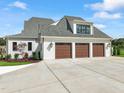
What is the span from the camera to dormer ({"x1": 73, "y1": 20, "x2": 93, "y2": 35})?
883 inches

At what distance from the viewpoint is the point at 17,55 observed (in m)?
20.8

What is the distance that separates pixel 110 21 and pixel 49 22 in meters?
12.0

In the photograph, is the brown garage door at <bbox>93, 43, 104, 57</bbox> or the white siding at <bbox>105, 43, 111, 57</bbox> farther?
the white siding at <bbox>105, 43, 111, 57</bbox>

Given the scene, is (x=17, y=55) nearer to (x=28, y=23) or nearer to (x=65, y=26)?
(x=65, y=26)

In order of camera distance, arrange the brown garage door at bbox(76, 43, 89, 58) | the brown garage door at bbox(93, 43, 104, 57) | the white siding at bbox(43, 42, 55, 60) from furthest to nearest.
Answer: the brown garage door at bbox(93, 43, 104, 57) → the brown garage door at bbox(76, 43, 89, 58) → the white siding at bbox(43, 42, 55, 60)

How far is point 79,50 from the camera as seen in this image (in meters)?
22.1

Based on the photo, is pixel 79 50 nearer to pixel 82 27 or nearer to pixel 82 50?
pixel 82 50

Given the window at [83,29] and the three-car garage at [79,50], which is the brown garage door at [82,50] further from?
the window at [83,29]

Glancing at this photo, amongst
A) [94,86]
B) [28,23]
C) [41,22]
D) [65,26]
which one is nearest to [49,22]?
[41,22]

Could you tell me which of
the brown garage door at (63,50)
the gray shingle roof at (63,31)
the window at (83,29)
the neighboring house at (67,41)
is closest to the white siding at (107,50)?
the neighboring house at (67,41)

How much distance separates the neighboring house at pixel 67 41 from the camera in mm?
20234

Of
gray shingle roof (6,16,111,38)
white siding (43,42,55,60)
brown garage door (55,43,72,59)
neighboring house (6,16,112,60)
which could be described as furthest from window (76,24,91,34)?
white siding (43,42,55,60)

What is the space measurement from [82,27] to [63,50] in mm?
4857

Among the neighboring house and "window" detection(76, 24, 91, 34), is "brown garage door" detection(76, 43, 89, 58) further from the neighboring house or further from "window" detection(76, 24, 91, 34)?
"window" detection(76, 24, 91, 34)
